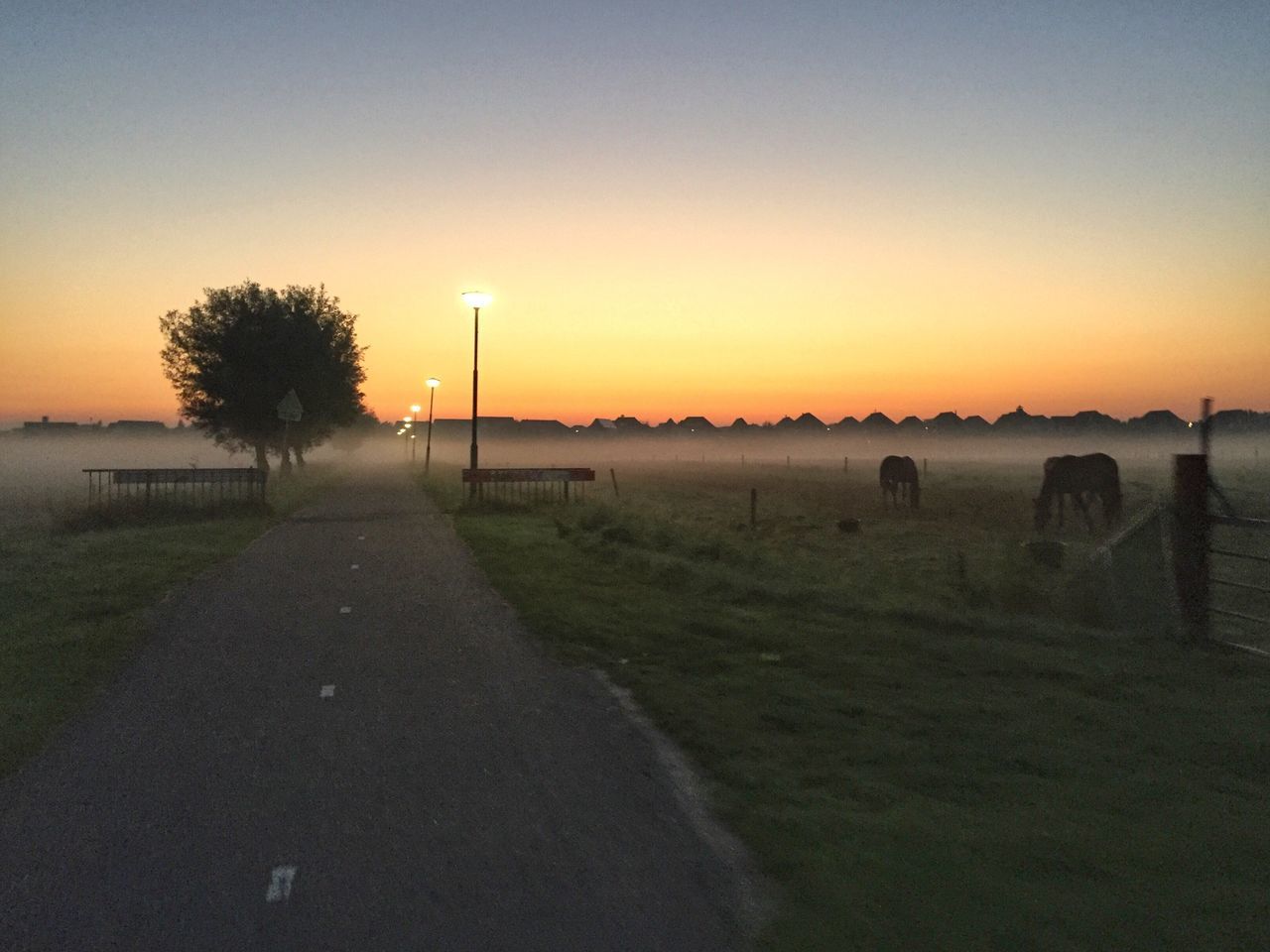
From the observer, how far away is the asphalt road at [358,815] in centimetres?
409

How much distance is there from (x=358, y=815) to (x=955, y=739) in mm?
4335

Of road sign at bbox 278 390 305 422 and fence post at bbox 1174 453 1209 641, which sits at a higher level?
road sign at bbox 278 390 305 422

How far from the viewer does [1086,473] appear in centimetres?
3053

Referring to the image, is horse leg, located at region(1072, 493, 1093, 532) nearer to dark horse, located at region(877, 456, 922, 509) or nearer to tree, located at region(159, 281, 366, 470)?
dark horse, located at region(877, 456, 922, 509)

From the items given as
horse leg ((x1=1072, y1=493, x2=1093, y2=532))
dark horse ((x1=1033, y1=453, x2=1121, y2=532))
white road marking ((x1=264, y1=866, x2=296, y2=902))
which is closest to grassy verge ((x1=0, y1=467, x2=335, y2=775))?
white road marking ((x1=264, y1=866, x2=296, y2=902))

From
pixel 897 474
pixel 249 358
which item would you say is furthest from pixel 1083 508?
pixel 249 358

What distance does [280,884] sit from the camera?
14.6ft

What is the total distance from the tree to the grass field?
30.6 meters

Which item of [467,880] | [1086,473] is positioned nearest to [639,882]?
[467,880]

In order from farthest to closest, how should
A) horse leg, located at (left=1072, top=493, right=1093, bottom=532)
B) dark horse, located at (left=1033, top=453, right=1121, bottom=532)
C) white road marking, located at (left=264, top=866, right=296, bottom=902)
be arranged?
dark horse, located at (left=1033, top=453, right=1121, bottom=532)
horse leg, located at (left=1072, top=493, right=1093, bottom=532)
white road marking, located at (left=264, top=866, right=296, bottom=902)

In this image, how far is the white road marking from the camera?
432 centimetres

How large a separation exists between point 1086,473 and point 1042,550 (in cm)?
1504

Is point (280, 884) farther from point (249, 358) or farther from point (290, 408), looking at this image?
point (249, 358)

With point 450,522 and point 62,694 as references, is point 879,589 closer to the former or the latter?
point 62,694
